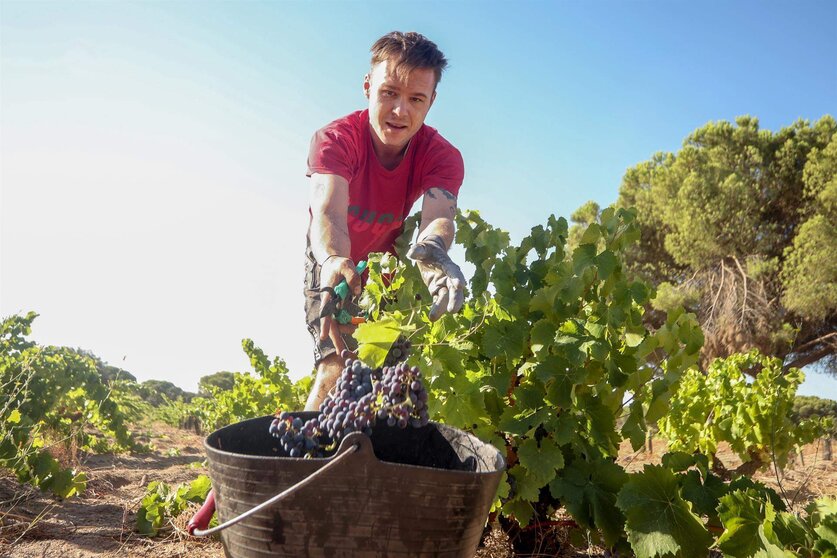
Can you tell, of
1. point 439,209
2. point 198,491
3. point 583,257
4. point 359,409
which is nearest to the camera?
point 359,409

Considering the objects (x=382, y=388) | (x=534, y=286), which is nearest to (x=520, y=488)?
(x=534, y=286)

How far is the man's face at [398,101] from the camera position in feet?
9.86

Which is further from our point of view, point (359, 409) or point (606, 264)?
point (606, 264)

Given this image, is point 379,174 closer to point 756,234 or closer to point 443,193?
point 443,193

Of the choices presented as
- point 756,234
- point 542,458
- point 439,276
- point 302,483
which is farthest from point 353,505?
point 756,234

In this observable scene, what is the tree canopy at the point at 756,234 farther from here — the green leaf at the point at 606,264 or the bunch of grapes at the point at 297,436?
the bunch of grapes at the point at 297,436

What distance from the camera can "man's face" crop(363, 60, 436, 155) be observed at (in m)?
3.01

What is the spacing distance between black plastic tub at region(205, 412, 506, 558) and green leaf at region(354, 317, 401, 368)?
575 millimetres

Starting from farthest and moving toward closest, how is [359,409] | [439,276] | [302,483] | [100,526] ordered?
1. [100,526]
2. [439,276]
3. [359,409]
4. [302,483]

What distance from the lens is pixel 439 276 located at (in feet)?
7.25

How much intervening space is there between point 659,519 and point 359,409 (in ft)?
3.75

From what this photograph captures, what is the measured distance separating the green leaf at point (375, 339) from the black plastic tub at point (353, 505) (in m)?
0.57

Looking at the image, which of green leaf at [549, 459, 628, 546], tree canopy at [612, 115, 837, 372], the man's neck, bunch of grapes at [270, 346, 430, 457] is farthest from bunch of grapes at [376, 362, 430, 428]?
tree canopy at [612, 115, 837, 372]

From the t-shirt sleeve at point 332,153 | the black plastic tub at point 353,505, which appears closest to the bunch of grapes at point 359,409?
the black plastic tub at point 353,505
